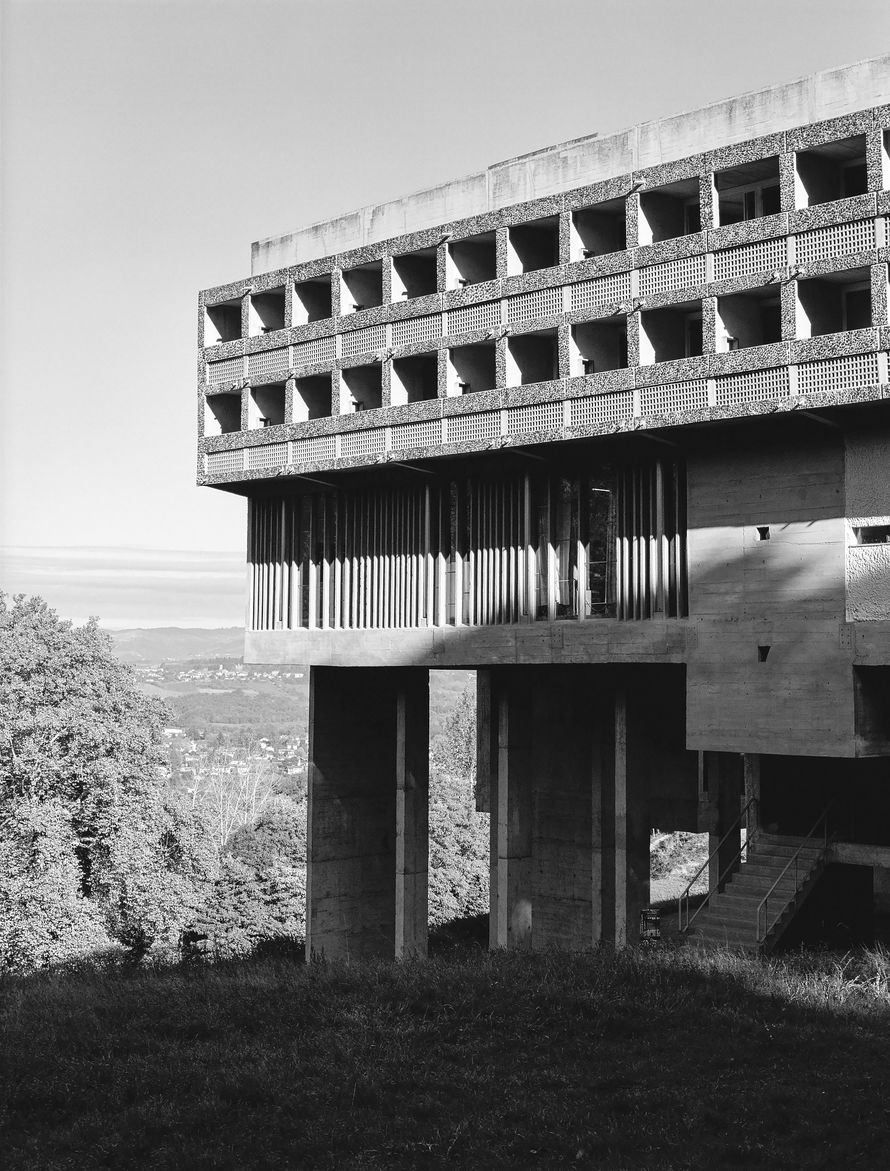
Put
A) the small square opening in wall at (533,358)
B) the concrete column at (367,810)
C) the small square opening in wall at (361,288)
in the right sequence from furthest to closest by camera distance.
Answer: the concrete column at (367,810) < the small square opening in wall at (361,288) < the small square opening in wall at (533,358)

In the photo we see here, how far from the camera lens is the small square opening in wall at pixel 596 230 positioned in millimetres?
26938

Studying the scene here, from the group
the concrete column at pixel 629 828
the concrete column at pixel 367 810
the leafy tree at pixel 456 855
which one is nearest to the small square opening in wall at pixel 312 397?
the concrete column at pixel 367 810

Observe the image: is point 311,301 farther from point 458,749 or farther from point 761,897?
point 458,749

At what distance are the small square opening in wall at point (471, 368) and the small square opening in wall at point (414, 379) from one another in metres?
0.79

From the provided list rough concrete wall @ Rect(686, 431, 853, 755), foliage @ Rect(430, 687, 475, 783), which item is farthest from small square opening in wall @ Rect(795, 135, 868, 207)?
foliage @ Rect(430, 687, 475, 783)

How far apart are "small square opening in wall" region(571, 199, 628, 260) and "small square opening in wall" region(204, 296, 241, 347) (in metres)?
9.81

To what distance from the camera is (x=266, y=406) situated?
32.5m

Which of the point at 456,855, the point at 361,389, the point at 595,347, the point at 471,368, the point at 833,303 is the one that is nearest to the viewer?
the point at 833,303

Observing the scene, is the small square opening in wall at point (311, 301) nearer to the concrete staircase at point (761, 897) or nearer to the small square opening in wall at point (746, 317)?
the small square opening in wall at point (746, 317)

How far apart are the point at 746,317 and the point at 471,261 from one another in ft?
23.2

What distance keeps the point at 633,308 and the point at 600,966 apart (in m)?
12.4

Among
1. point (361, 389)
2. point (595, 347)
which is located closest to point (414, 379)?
point (361, 389)

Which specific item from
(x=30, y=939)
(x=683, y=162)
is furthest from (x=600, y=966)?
(x=30, y=939)

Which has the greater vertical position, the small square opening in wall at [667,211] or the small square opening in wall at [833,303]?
the small square opening in wall at [667,211]
